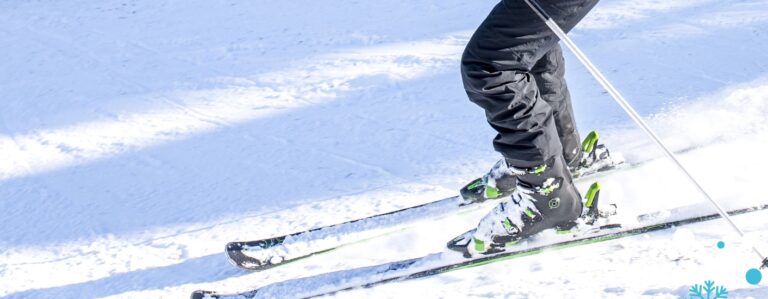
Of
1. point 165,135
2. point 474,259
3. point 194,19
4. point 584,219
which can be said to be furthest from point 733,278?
point 194,19

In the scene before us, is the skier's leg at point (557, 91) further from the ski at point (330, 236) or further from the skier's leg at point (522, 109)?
the skier's leg at point (522, 109)

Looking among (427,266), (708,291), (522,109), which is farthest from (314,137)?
(708,291)

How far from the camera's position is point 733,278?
273 cm

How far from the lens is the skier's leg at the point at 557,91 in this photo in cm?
326

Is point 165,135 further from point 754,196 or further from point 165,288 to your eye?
point 754,196

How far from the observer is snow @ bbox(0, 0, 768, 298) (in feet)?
10.5

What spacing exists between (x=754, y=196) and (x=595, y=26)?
2686mm

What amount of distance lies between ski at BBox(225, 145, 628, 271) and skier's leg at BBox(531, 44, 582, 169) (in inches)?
8.0

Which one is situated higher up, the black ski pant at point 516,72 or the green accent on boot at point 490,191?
the black ski pant at point 516,72

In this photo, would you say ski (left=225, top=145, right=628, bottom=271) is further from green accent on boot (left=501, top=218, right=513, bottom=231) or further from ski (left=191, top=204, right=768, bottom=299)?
green accent on boot (left=501, top=218, right=513, bottom=231)

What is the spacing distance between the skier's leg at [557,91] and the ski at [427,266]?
494 millimetres

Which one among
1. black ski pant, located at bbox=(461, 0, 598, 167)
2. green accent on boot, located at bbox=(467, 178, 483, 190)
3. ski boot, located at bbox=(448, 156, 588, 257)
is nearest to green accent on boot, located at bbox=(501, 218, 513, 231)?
ski boot, located at bbox=(448, 156, 588, 257)

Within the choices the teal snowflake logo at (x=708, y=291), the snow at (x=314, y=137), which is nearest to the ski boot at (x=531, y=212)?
the snow at (x=314, y=137)

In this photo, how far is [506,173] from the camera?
3430 millimetres
